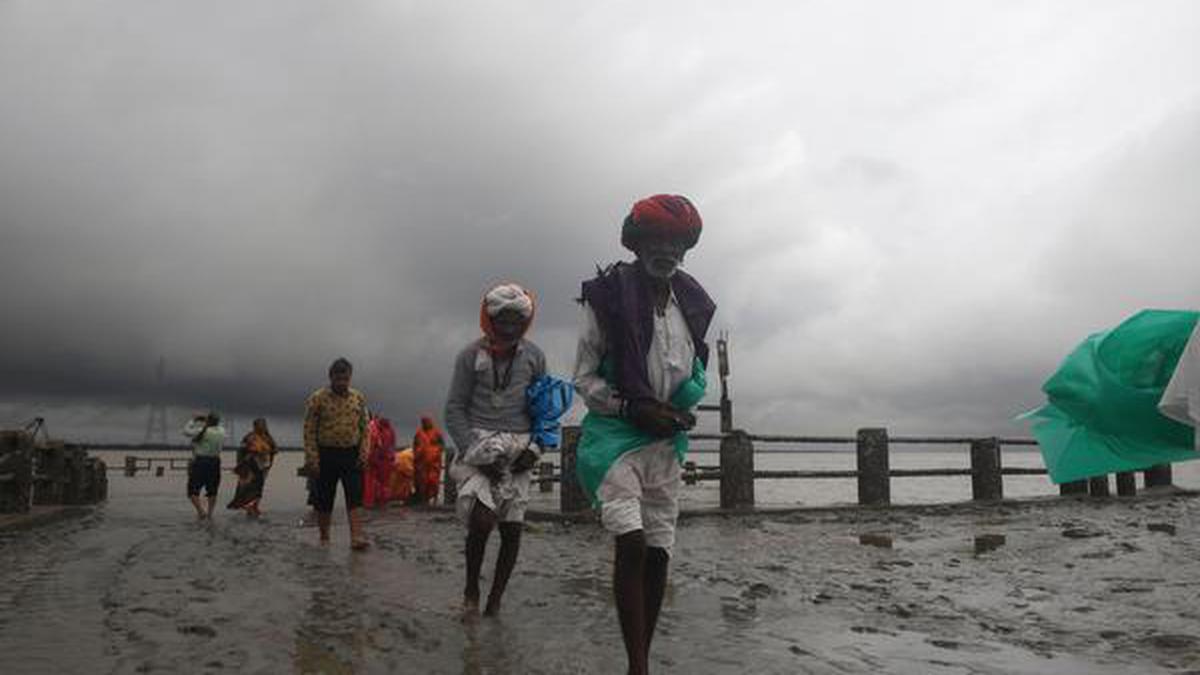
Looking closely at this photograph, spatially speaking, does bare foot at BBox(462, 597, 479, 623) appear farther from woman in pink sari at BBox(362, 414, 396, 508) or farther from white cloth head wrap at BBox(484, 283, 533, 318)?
woman in pink sari at BBox(362, 414, 396, 508)

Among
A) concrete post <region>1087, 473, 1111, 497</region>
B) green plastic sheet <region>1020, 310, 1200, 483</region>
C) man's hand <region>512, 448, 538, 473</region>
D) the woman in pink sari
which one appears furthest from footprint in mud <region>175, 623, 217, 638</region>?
concrete post <region>1087, 473, 1111, 497</region>

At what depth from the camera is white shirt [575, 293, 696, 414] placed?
10.2ft

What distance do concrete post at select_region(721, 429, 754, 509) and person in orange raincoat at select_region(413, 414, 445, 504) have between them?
563cm

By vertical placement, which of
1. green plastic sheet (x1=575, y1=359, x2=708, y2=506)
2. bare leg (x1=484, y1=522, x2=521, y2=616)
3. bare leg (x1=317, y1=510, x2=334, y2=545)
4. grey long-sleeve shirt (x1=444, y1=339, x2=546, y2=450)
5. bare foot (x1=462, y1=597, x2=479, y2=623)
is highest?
grey long-sleeve shirt (x1=444, y1=339, x2=546, y2=450)

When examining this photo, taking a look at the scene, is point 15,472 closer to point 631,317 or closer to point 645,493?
point 645,493

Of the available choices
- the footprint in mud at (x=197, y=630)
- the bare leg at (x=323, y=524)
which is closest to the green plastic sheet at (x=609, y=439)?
the footprint in mud at (x=197, y=630)

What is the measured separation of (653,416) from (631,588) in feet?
1.98

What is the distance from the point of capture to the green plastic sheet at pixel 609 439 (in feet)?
9.98

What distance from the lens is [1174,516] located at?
10242mm

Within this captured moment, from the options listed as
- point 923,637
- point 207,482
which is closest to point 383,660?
point 923,637

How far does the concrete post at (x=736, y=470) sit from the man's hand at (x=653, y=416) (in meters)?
7.91

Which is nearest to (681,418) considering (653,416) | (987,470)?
(653,416)

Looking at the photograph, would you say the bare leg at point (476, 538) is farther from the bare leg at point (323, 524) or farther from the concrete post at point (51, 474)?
the concrete post at point (51, 474)

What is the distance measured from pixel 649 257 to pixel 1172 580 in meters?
4.51
